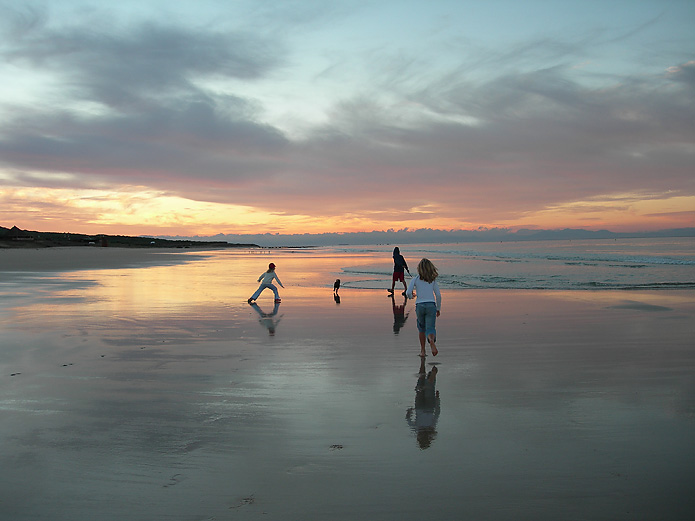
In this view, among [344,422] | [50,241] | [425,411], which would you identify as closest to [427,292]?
[425,411]

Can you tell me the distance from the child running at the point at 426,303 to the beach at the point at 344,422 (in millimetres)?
466

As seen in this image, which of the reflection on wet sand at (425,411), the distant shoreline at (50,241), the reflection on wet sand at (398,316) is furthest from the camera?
the distant shoreline at (50,241)

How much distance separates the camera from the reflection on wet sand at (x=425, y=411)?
5.18 m

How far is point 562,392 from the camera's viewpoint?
6613mm

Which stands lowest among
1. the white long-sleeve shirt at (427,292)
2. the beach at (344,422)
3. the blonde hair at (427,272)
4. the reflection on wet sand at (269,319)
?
the beach at (344,422)

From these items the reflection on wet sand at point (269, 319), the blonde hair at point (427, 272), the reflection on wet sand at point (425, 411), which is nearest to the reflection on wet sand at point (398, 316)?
the blonde hair at point (427, 272)

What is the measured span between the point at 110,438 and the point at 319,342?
17.2 ft

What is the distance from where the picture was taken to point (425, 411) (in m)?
5.95

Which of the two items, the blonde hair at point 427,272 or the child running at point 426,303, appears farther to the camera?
the blonde hair at point 427,272

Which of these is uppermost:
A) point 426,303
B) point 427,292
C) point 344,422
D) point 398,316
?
point 427,292

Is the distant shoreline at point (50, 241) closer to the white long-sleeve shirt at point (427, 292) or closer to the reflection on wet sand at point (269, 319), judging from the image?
the reflection on wet sand at point (269, 319)

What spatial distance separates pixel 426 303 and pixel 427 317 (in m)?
0.25

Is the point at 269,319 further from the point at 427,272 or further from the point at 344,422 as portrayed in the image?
the point at 344,422

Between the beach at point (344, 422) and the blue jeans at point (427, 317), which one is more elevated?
the blue jeans at point (427, 317)
